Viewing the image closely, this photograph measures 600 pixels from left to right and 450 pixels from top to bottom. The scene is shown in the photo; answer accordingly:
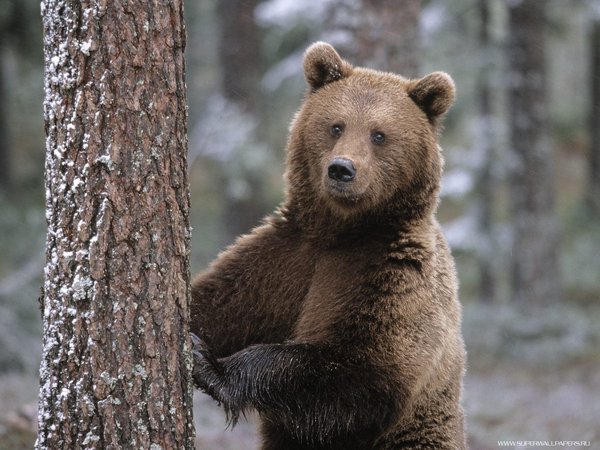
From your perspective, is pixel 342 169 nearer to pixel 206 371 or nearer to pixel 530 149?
pixel 206 371

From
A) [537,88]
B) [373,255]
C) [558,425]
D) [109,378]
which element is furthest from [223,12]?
[109,378]

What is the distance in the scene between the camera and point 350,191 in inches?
171

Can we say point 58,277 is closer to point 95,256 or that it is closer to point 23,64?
point 95,256

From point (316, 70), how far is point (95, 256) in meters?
2.13

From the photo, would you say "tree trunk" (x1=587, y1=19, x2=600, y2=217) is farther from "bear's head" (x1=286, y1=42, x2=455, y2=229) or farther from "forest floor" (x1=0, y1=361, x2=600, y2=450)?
"bear's head" (x1=286, y1=42, x2=455, y2=229)

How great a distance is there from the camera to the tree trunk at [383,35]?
7.51 metres

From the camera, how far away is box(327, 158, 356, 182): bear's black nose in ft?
14.1

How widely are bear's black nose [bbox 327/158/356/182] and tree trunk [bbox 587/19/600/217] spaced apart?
17.5m

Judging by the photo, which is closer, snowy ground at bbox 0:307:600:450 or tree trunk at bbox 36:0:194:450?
tree trunk at bbox 36:0:194:450

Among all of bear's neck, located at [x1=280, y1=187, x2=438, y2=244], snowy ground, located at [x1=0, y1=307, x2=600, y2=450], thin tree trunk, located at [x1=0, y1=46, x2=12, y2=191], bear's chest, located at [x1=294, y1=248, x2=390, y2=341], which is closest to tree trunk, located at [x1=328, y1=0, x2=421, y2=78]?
bear's neck, located at [x1=280, y1=187, x2=438, y2=244]

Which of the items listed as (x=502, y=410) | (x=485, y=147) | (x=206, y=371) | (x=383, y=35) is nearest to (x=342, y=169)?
(x=206, y=371)

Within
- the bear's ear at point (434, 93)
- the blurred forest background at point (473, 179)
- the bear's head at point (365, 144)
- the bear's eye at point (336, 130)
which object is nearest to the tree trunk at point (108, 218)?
the bear's head at point (365, 144)

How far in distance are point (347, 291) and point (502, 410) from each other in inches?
280

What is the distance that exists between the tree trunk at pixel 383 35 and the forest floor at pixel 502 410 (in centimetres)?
375
